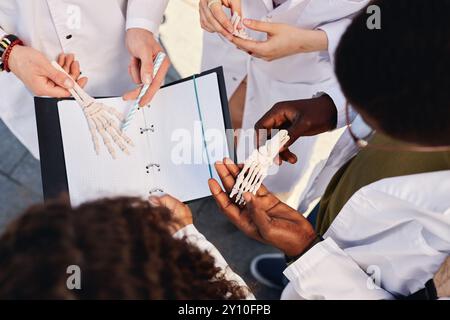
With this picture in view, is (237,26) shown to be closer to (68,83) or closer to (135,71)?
(135,71)

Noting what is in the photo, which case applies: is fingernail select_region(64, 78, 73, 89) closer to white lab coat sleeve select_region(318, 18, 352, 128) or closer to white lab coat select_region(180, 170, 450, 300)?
white lab coat select_region(180, 170, 450, 300)

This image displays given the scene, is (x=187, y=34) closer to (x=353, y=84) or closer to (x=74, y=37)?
(x=74, y=37)

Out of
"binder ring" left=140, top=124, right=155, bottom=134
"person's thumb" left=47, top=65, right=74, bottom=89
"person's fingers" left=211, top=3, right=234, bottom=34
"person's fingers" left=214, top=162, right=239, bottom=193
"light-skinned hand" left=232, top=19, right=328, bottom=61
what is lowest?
"person's fingers" left=214, top=162, right=239, bottom=193

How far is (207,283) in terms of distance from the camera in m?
0.88

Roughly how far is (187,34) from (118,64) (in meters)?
1.16

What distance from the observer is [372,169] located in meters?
1.16

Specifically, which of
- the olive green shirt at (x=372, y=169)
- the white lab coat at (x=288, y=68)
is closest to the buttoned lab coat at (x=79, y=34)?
the white lab coat at (x=288, y=68)

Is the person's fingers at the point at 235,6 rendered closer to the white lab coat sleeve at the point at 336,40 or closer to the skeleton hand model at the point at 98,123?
the white lab coat sleeve at the point at 336,40

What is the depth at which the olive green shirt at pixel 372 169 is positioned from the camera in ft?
3.34

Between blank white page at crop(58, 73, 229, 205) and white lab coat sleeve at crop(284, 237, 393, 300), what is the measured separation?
0.36m

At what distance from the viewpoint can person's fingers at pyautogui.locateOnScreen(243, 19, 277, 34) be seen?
4.37ft

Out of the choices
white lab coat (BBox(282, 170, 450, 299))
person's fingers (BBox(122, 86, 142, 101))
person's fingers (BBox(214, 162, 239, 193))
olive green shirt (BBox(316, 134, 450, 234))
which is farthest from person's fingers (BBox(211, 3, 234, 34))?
white lab coat (BBox(282, 170, 450, 299))

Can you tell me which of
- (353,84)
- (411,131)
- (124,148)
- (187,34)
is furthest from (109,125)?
(187,34)

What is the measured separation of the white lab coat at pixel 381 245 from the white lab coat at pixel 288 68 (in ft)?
1.10
